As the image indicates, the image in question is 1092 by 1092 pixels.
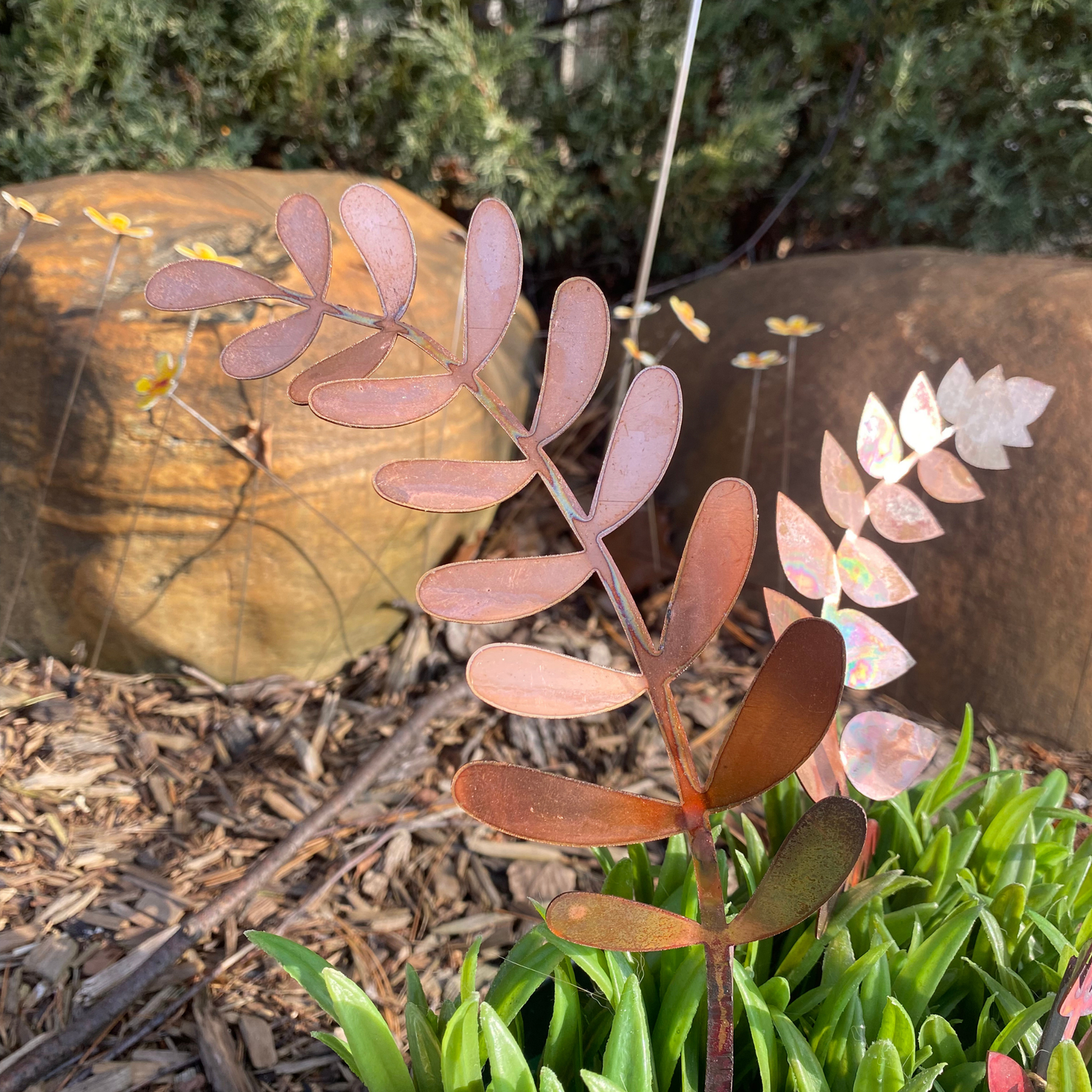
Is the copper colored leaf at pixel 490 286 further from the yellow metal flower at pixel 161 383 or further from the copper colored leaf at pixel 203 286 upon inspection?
the yellow metal flower at pixel 161 383

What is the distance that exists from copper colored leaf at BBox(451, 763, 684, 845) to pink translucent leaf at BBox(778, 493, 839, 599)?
0.31 metres

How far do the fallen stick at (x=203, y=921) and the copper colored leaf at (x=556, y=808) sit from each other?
1071 millimetres

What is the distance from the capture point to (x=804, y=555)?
84 centimetres

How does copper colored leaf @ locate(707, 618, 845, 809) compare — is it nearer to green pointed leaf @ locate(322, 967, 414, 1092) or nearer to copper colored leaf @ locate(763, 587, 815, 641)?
copper colored leaf @ locate(763, 587, 815, 641)

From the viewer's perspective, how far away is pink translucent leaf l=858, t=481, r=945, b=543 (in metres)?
0.89

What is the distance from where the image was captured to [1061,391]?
78.0 inches

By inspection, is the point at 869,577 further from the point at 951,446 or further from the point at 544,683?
the point at 951,446

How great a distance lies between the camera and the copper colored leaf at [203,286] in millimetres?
673

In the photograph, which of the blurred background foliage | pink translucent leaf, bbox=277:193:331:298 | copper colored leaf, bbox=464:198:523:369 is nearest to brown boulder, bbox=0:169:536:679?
the blurred background foliage

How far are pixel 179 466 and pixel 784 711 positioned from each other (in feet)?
5.40

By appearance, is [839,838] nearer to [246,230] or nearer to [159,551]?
[159,551]

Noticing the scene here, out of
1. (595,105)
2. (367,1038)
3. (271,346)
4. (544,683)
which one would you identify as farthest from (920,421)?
(595,105)

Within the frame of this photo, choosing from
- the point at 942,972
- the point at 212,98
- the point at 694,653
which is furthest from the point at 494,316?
the point at 212,98

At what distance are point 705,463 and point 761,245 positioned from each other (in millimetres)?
1625
